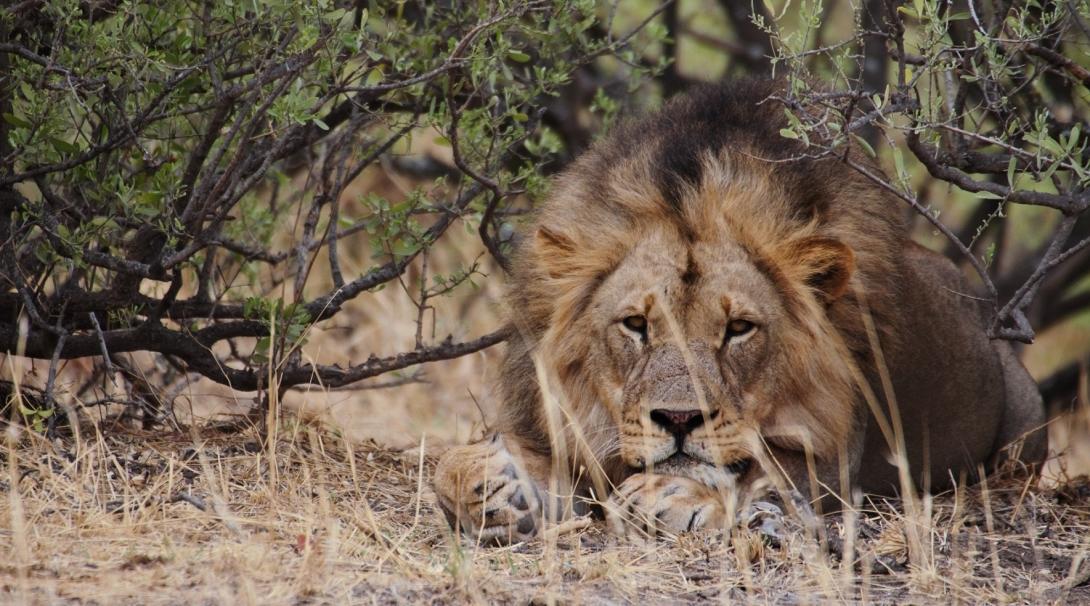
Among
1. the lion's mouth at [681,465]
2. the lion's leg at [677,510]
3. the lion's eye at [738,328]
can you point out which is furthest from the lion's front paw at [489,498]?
the lion's eye at [738,328]

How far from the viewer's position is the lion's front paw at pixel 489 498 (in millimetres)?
4254

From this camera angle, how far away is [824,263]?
445cm

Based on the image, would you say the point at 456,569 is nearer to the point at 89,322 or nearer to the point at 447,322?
the point at 89,322

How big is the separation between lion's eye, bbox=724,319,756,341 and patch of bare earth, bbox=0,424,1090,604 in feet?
2.03

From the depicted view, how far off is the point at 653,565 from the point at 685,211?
1.18 meters

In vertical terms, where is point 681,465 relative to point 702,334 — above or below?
below

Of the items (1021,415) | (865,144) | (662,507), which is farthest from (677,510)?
(1021,415)

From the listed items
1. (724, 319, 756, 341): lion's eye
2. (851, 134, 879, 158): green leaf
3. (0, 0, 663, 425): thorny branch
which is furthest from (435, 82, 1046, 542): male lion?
(0, 0, 663, 425): thorny branch

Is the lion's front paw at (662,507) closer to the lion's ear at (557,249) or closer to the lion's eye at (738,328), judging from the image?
the lion's eye at (738,328)

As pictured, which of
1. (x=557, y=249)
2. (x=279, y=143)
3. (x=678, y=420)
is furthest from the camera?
(x=279, y=143)

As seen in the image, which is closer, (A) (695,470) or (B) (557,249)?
(A) (695,470)

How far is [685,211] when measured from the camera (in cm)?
450

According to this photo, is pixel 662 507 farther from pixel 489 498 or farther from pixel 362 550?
pixel 362 550

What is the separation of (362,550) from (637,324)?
3.68ft
